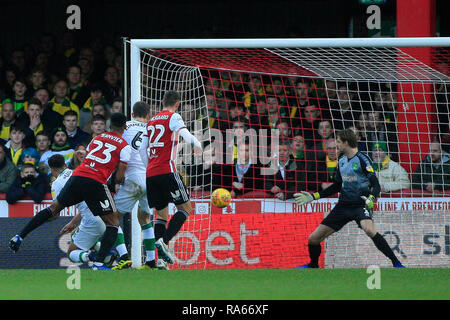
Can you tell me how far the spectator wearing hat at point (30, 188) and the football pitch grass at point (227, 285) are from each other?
2659 millimetres

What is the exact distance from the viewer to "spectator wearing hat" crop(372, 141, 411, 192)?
11.0 meters

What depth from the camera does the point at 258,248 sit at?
35.6ft

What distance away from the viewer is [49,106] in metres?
13.6

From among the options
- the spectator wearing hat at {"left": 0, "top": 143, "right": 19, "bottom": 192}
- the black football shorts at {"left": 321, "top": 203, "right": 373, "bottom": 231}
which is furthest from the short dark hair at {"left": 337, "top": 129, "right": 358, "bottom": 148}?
the spectator wearing hat at {"left": 0, "top": 143, "right": 19, "bottom": 192}

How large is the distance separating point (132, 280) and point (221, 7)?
11.2 meters

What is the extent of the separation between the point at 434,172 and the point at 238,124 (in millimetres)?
2738

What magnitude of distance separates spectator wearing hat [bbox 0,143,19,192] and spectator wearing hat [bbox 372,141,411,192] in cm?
514

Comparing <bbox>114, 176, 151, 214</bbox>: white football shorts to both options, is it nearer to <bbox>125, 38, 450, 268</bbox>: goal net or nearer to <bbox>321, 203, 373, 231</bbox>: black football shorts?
<bbox>125, 38, 450, 268</bbox>: goal net

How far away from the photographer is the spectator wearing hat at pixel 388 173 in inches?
433

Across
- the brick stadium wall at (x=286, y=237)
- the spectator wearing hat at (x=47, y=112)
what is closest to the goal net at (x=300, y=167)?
the brick stadium wall at (x=286, y=237)

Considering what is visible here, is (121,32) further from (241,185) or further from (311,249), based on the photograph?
(311,249)

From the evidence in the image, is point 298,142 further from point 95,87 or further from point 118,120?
point 95,87

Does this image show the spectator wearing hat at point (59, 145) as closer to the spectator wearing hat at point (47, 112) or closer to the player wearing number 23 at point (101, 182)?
the spectator wearing hat at point (47, 112)

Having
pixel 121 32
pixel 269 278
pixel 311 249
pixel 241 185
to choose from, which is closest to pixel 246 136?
pixel 241 185
